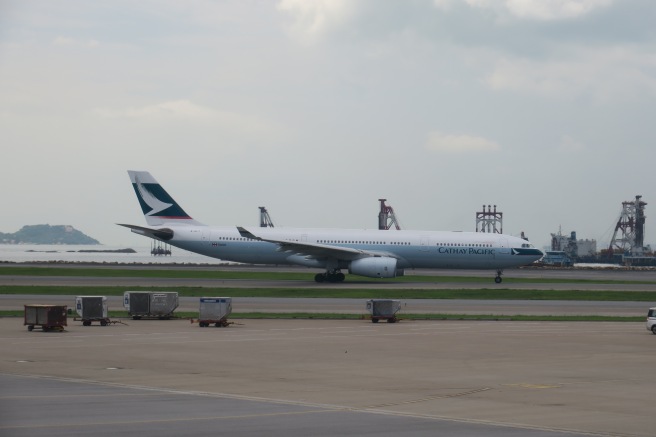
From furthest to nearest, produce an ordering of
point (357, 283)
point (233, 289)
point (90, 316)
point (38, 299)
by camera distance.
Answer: point (357, 283)
point (233, 289)
point (38, 299)
point (90, 316)

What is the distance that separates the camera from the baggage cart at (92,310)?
134 ft

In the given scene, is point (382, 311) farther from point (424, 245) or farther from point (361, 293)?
point (424, 245)

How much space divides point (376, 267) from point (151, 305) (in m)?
33.4

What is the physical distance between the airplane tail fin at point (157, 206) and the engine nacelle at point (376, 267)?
18227mm

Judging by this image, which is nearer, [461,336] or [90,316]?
[461,336]

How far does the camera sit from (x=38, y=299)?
55.9 meters

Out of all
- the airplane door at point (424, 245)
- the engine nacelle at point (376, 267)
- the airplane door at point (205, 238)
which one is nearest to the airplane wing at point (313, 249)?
the engine nacelle at point (376, 267)

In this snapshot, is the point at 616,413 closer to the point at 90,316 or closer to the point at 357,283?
the point at 90,316

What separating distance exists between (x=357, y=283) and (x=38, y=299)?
29892 mm

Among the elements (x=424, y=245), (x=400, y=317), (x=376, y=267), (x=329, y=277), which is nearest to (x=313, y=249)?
(x=329, y=277)

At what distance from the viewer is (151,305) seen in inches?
1738

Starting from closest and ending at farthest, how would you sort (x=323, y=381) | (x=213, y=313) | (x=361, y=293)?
(x=323, y=381) → (x=213, y=313) → (x=361, y=293)

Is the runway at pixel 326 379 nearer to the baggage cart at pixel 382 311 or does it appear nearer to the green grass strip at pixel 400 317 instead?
the baggage cart at pixel 382 311

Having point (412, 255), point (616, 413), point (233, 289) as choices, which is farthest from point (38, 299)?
point (616, 413)
